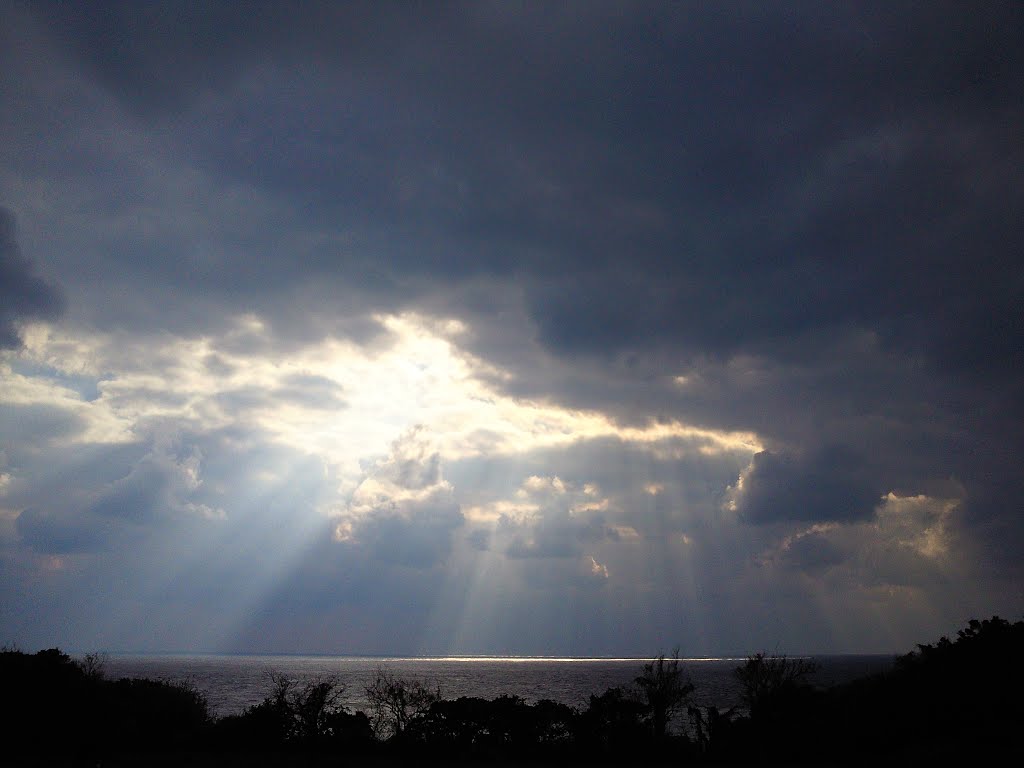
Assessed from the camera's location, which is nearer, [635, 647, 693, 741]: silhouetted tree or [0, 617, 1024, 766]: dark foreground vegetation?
[0, 617, 1024, 766]: dark foreground vegetation

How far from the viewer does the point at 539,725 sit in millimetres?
36781

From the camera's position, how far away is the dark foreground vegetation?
3422 cm

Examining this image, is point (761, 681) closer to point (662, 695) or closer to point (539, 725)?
point (662, 695)

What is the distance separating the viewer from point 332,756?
35875 millimetres

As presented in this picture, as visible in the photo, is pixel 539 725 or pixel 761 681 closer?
pixel 539 725

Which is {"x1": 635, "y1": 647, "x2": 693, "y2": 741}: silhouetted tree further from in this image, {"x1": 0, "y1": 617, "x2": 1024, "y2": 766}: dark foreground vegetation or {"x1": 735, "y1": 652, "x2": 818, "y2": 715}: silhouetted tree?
{"x1": 735, "y1": 652, "x2": 818, "y2": 715}: silhouetted tree

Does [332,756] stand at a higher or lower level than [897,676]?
lower

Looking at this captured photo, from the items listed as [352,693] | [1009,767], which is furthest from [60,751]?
[352,693]

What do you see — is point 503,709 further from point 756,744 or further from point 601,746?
point 756,744

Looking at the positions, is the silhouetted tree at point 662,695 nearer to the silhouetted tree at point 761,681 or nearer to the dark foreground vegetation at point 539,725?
the dark foreground vegetation at point 539,725

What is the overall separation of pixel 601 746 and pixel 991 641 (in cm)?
2327

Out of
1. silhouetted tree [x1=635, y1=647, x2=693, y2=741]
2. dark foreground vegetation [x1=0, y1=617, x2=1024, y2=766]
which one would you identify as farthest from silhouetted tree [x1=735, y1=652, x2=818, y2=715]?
silhouetted tree [x1=635, y1=647, x2=693, y2=741]

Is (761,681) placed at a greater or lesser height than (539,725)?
greater

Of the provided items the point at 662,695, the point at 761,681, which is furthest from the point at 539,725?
the point at 761,681
